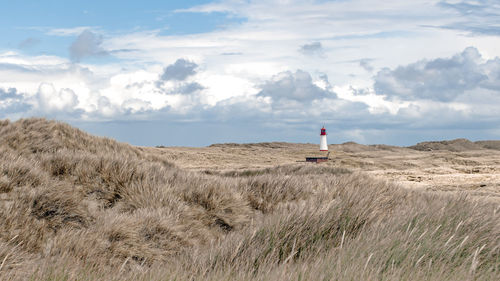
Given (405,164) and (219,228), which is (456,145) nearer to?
(405,164)

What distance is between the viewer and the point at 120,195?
798cm

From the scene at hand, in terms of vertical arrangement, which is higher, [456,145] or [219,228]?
[456,145]

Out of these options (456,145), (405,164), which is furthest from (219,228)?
(456,145)

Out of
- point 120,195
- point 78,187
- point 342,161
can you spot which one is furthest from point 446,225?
point 342,161

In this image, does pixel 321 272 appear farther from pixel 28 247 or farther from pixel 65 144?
pixel 65 144

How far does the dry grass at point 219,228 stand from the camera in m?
3.95

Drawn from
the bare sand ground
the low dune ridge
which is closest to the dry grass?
the bare sand ground

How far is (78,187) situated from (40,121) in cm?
645

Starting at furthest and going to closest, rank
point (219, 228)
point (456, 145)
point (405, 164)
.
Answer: point (456, 145) < point (405, 164) < point (219, 228)

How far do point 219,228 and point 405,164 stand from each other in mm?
24361

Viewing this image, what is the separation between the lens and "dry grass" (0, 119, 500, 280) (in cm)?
395

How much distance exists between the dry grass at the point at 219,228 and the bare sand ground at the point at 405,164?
2.98 meters

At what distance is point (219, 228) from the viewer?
784 cm

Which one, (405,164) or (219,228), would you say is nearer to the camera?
(219,228)
